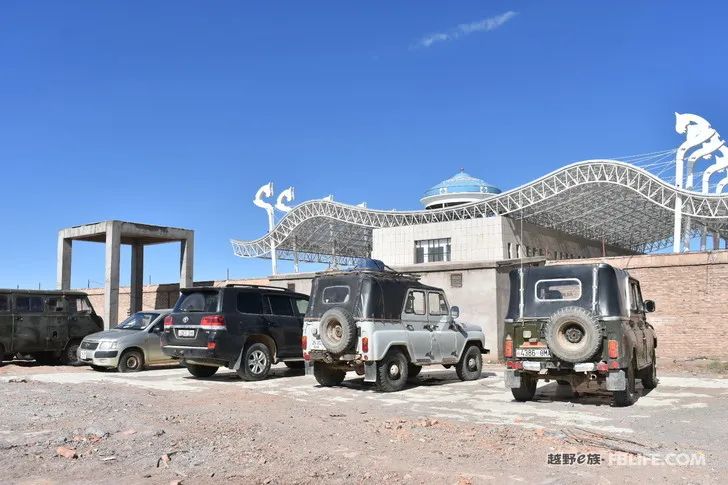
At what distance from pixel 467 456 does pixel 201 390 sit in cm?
688

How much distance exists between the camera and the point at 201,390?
38.6ft

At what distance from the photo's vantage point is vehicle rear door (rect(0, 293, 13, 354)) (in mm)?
16281

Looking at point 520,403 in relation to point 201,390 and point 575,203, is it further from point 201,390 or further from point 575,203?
point 575,203

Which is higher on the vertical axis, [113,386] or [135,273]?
[135,273]

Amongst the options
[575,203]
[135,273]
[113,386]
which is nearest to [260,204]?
[575,203]

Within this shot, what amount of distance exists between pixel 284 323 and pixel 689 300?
12115 mm

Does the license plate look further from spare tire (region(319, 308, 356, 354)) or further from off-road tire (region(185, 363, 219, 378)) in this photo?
off-road tire (region(185, 363, 219, 378))

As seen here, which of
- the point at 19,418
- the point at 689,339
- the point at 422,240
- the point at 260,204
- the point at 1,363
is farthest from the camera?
the point at 260,204

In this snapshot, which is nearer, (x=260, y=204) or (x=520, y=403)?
(x=520, y=403)

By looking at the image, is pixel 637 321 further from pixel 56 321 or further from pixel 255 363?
pixel 56 321

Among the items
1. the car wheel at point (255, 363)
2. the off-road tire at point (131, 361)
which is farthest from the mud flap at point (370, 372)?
the off-road tire at point (131, 361)

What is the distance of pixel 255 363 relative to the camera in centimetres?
1352

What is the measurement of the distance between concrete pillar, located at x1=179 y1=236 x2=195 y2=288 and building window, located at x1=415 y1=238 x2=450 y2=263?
973 inches

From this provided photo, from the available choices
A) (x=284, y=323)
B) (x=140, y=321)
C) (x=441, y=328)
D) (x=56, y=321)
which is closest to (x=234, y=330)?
(x=284, y=323)
